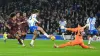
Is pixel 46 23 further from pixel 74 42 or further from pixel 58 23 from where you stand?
pixel 74 42

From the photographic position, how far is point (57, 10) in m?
41.9

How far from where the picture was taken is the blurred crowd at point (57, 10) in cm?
3937

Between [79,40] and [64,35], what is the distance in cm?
1742

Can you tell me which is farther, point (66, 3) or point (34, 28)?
point (66, 3)

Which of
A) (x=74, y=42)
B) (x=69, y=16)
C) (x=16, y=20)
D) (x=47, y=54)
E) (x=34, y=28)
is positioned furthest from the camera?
(x=69, y=16)

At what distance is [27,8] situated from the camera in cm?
4322

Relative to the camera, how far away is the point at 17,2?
45.7m

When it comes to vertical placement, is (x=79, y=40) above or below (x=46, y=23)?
above

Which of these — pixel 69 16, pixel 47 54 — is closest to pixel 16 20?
pixel 47 54

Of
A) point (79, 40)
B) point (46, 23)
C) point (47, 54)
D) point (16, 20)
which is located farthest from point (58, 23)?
point (47, 54)

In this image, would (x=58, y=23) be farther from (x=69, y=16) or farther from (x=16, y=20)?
(x=16, y=20)

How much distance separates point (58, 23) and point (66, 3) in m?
4.43

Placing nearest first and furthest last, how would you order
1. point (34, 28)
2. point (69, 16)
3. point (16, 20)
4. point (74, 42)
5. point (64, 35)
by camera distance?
point (74, 42) → point (34, 28) → point (16, 20) → point (64, 35) → point (69, 16)

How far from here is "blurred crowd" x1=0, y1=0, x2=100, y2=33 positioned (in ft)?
129
